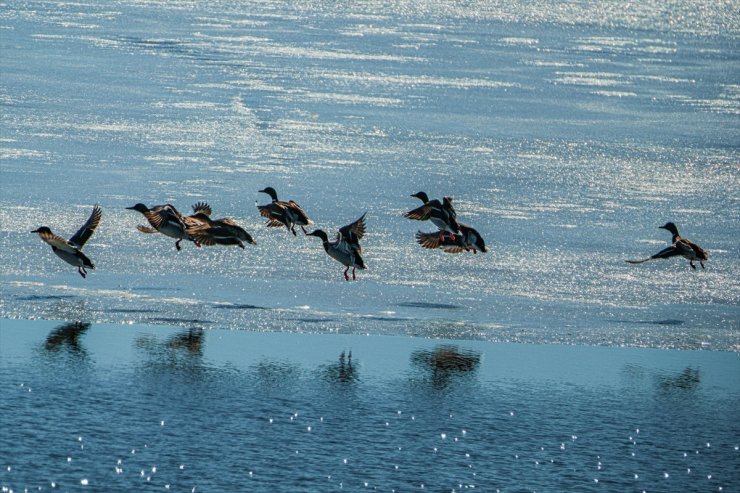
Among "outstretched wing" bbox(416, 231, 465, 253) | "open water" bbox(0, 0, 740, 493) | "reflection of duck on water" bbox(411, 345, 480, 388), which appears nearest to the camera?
"open water" bbox(0, 0, 740, 493)

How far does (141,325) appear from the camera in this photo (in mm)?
11695

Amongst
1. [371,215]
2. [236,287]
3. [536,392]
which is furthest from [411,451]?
[371,215]

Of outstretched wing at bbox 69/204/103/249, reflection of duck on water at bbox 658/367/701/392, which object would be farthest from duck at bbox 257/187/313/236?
reflection of duck on water at bbox 658/367/701/392

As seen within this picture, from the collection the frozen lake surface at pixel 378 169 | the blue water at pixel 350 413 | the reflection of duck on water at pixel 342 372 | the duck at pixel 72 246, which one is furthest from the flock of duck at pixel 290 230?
the reflection of duck on water at pixel 342 372

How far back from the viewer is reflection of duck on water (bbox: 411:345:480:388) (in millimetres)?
10778

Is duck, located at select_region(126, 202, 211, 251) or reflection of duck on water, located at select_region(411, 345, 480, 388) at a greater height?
duck, located at select_region(126, 202, 211, 251)

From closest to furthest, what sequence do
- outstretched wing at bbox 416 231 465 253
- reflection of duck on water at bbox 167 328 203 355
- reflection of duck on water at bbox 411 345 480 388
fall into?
reflection of duck on water at bbox 411 345 480 388 → reflection of duck on water at bbox 167 328 203 355 → outstretched wing at bbox 416 231 465 253

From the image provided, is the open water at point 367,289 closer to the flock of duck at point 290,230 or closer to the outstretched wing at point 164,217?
the flock of duck at point 290,230

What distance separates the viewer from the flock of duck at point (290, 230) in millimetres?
12922

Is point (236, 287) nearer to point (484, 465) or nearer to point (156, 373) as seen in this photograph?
point (156, 373)

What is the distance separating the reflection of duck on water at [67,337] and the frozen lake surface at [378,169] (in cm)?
29

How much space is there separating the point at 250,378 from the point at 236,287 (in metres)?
2.73

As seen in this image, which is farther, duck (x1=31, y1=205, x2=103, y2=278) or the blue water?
duck (x1=31, y1=205, x2=103, y2=278)

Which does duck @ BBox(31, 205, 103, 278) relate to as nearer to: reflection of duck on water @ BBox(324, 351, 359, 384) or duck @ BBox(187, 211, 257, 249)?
duck @ BBox(187, 211, 257, 249)
